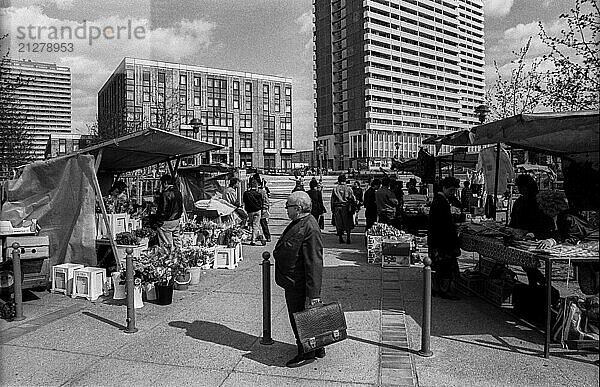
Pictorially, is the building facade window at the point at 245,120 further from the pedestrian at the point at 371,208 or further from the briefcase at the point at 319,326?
the briefcase at the point at 319,326

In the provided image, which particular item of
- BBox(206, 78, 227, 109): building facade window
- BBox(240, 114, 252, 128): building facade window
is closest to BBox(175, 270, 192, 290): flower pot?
BBox(206, 78, 227, 109): building facade window

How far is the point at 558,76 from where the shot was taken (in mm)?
16156

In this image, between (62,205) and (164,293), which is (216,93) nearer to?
(62,205)

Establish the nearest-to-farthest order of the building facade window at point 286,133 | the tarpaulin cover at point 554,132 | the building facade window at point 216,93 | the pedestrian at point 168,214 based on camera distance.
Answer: the tarpaulin cover at point 554,132 < the pedestrian at point 168,214 < the building facade window at point 216,93 < the building facade window at point 286,133

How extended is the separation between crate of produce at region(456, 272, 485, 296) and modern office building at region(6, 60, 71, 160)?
18.9 metres

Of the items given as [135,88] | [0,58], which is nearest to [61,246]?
[0,58]

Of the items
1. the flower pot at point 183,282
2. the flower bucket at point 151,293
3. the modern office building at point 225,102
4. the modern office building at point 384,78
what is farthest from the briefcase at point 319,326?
the modern office building at point 384,78

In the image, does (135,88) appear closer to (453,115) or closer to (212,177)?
(212,177)

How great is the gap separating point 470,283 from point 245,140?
3777 inches

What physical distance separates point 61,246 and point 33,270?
1.16 metres

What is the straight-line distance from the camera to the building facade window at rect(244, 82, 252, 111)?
335ft

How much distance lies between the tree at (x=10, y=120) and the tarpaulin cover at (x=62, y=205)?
11.5m

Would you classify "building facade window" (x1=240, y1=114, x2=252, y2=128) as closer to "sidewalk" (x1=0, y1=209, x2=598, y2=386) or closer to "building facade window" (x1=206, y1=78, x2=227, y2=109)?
"building facade window" (x1=206, y1=78, x2=227, y2=109)

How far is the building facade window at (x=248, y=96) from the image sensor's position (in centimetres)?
10212
